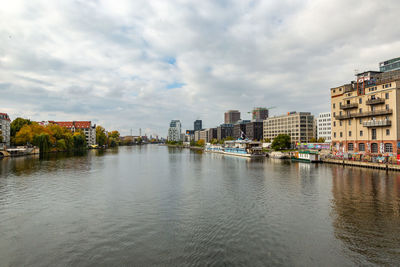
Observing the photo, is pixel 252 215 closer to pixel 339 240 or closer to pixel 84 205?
pixel 339 240

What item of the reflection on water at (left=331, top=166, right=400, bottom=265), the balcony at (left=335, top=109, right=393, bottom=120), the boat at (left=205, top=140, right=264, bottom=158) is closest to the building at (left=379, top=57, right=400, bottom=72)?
the balcony at (left=335, top=109, right=393, bottom=120)

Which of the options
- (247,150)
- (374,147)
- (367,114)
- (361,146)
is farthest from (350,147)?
(247,150)

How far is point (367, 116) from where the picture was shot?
68.3 m

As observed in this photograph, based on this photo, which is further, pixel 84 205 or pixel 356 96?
pixel 356 96

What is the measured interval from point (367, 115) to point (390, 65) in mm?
67518

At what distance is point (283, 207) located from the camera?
86.9ft

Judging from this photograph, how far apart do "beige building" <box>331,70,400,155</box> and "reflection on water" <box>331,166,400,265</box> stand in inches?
1238

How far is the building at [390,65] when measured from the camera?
352 feet

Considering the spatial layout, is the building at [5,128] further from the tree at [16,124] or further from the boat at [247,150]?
the boat at [247,150]

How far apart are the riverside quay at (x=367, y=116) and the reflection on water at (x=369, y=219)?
31.2 meters

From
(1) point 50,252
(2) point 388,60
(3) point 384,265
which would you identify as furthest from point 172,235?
(2) point 388,60

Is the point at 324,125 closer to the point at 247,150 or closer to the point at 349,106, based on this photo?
the point at 247,150

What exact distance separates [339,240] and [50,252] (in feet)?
70.7

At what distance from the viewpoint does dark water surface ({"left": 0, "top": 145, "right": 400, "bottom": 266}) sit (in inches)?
612
